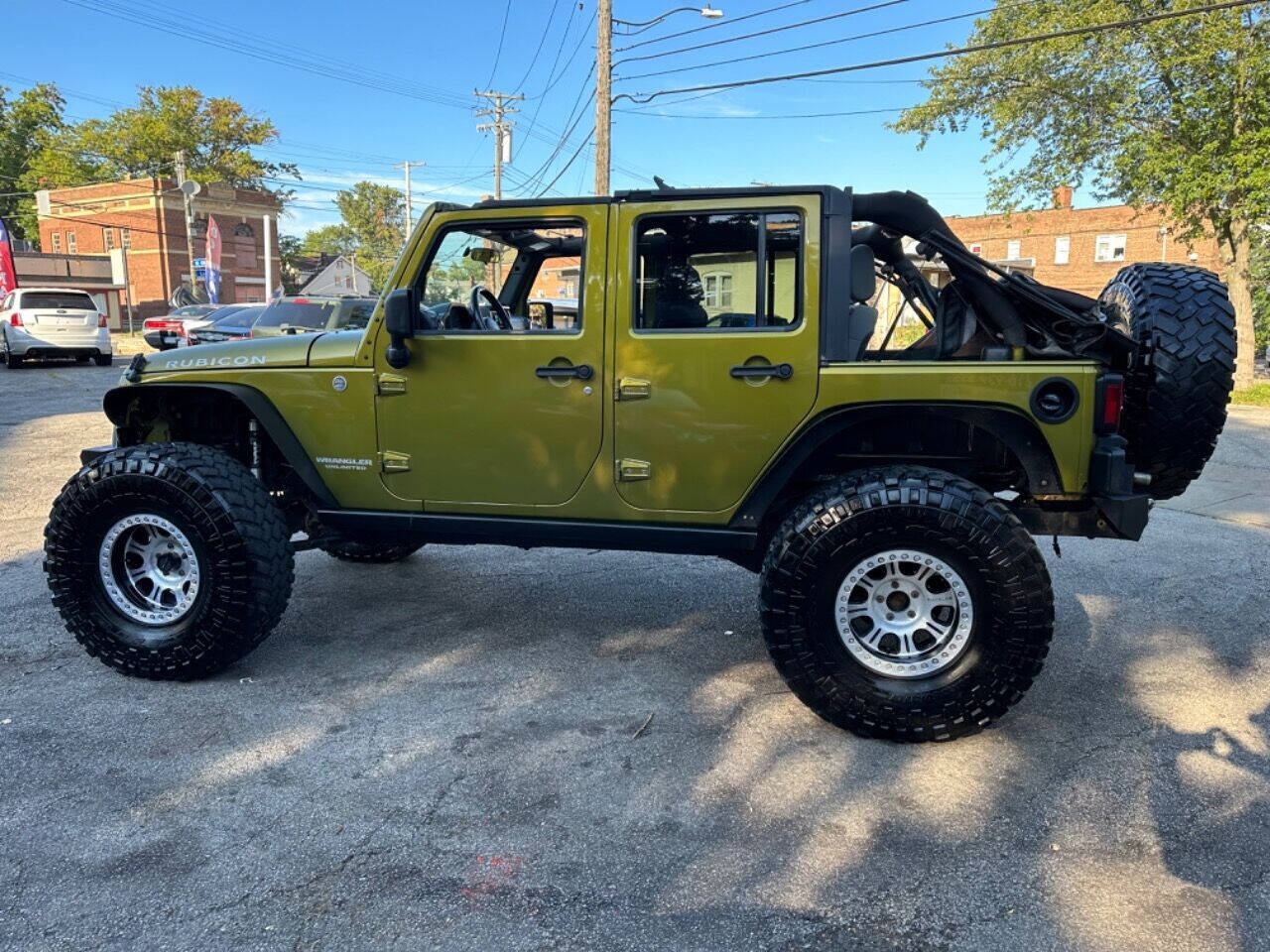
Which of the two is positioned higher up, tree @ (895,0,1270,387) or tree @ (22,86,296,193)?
tree @ (22,86,296,193)

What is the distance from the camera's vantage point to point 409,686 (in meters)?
3.81

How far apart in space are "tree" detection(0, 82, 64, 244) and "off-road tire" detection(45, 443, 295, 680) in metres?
68.9

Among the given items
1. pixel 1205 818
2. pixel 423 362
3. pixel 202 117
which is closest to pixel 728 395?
pixel 423 362

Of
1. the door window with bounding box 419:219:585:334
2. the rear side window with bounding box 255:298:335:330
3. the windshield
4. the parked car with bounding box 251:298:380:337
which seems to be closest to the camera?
the door window with bounding box 419:219:585:334

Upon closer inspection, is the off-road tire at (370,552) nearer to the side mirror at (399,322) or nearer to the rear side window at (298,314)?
the side mirror at (399,322)

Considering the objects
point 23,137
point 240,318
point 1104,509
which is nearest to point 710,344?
point 1104,509

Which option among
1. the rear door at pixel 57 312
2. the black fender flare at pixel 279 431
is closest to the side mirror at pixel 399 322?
the black fender flare at pixel 279 431

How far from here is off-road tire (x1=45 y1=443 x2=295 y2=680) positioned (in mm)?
3711

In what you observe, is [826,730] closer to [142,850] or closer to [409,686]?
[409,686]

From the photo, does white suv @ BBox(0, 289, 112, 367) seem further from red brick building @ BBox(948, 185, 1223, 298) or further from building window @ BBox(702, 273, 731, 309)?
red brick building @ BBox(948, 185, 1223, 298)

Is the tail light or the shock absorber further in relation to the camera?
the shock absorber

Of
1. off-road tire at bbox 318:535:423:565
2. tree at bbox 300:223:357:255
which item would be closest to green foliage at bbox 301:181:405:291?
tree at bbox 300:223:357:255

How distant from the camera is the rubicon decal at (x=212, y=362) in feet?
13.2

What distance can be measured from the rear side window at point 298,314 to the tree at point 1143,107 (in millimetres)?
14179
